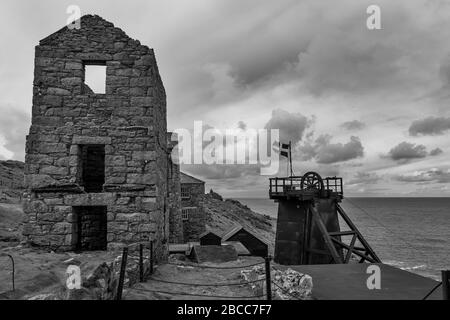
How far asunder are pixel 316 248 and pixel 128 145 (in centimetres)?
1131

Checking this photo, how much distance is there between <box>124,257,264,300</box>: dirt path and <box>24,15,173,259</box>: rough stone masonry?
938mm

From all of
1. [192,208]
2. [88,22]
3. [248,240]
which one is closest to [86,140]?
[88,22]

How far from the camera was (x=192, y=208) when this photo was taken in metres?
32.0

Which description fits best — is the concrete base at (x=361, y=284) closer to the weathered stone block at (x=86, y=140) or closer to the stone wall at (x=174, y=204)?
the weathered stone block at (x=86, y=140)

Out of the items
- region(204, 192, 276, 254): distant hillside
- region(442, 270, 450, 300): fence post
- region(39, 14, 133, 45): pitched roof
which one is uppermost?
region(39, 14, 133, 45): pitched roof

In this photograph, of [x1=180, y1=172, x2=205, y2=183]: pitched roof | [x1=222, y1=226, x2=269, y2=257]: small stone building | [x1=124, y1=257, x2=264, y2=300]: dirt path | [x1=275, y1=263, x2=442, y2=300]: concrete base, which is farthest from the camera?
[x1=180, y1=172, x2=205, y2=183]: pitched roof

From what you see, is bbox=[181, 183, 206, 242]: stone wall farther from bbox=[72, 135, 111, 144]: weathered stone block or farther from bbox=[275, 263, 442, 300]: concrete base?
bbox=[72, 135, 111, 144]: weathered stone block

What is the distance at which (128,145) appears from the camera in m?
8.80

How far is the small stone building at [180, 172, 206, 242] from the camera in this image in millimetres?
31438

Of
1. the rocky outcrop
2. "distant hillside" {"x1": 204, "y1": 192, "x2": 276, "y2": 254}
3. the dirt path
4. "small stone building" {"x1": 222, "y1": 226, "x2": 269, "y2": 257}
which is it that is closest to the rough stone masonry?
the dirt path

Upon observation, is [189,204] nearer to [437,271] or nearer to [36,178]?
[36,178]

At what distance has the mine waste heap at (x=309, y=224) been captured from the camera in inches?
630

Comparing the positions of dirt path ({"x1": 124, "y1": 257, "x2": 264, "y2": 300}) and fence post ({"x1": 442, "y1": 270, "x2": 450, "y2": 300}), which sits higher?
fence post ({"x1": 442, "y1": 270, "x2": 450, "y2": 300})

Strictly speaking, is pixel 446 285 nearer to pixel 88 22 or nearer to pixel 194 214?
pixel 88 22
